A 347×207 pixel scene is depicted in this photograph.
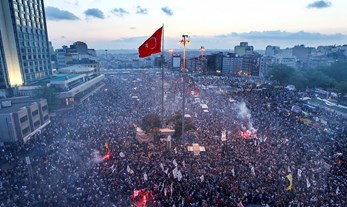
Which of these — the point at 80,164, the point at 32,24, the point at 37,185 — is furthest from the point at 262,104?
the point at 32,24

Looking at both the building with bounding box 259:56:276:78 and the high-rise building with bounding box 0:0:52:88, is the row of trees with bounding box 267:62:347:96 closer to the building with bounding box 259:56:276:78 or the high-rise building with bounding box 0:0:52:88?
the building with bounding box 259:56:276:78

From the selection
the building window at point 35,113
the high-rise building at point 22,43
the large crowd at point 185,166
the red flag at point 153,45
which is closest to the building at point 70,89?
the high-rise building at point 22,43

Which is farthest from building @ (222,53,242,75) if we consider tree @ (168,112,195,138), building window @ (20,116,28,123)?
building window @ (20,116,28,123)

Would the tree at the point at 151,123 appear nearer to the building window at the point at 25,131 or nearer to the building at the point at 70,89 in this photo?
the building window at the point at 25,131

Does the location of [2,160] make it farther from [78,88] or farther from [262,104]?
[262,104]

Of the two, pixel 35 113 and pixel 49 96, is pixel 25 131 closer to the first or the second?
pixel 35 113
